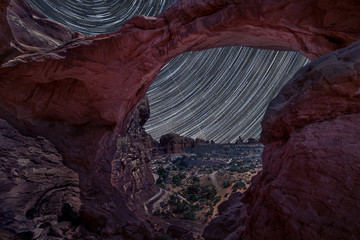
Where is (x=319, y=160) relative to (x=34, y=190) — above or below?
below

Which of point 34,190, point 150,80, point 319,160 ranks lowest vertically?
point 319,160

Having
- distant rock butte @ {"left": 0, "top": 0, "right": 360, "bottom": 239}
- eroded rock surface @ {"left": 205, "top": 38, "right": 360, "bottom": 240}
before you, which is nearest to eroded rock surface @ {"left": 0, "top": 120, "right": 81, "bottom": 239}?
distant rock butte @ {"left": 0, "top": 0, "right": 360, "bottom": 239}

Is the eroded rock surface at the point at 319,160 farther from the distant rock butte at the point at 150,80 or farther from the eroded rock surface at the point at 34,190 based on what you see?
the eroded rock surface at the point at 34,190

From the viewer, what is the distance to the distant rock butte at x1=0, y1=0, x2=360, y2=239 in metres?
2.52

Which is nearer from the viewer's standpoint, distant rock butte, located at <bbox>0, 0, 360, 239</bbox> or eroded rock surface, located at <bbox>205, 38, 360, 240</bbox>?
eroded rock surface, located at <bbox>205, 38, 360, 240</bbox>

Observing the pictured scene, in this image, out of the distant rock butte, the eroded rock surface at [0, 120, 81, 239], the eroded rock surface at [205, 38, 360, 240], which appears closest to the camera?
the eroded rock surface at [205, 38, 360, 240]

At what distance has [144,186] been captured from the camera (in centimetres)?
1086

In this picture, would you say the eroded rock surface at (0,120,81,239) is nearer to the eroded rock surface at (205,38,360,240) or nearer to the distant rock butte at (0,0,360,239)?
the distant rock butte at (0,0,360,239)

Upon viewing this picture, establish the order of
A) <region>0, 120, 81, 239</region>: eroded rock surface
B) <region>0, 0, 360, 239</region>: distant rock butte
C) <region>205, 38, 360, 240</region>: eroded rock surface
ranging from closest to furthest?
1. <region>205, 38, 360, 240</region>: eroded rock surface
2. <region>0, 0, 360, 239</region>: distant rock butte
3. <region>0, 120, 81, 239</region>: eroded rock surface

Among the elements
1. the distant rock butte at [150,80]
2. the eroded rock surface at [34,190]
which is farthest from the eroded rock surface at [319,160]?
the eroded rock surface at [34,190]

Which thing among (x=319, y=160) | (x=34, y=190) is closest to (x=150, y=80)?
(x=34, y=190)

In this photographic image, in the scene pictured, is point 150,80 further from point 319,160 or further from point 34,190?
point 319,160

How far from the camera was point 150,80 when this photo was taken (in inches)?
339

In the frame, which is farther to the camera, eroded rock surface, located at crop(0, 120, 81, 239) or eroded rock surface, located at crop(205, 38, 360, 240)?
eroded rock surface, located at crop(0, 120, 81, 239)
